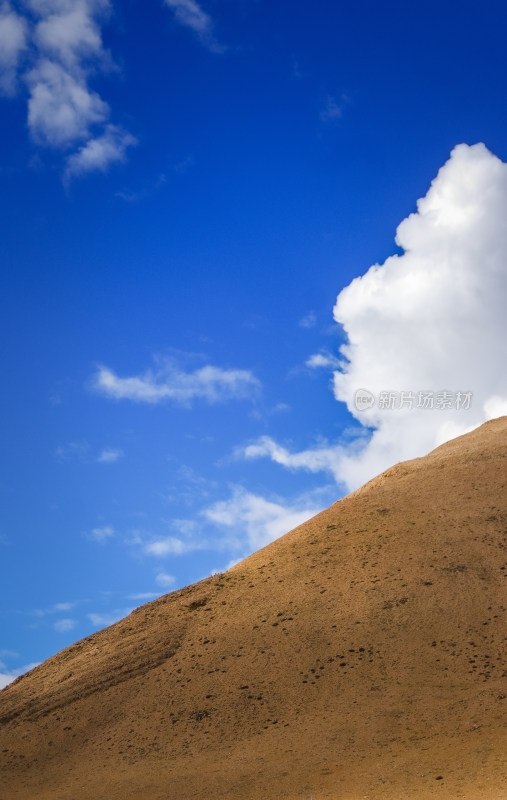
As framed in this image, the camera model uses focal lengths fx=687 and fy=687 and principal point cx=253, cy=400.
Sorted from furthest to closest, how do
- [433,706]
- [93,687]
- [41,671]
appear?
[41,671] → [93,687] → [433,706]

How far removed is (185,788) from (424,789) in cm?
688

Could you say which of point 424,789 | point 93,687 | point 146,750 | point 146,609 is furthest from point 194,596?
point 424,789

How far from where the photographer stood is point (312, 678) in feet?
77.9

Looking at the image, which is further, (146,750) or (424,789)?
(146,750)

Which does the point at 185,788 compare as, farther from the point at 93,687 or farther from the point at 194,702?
the point at 93,687

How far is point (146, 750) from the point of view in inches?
886

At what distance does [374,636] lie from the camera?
24953 mm

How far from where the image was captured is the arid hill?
19.5m

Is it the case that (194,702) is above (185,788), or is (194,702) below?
above

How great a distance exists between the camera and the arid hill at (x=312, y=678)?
19453mm

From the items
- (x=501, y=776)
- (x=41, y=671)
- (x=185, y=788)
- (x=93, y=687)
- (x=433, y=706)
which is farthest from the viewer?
(x=41, y=671)

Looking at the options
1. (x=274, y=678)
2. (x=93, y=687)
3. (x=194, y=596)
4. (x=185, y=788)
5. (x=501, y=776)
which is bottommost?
(x=501, y=776)

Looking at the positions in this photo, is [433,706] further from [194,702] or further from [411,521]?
[411,521]

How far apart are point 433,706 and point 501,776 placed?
14.0ft
